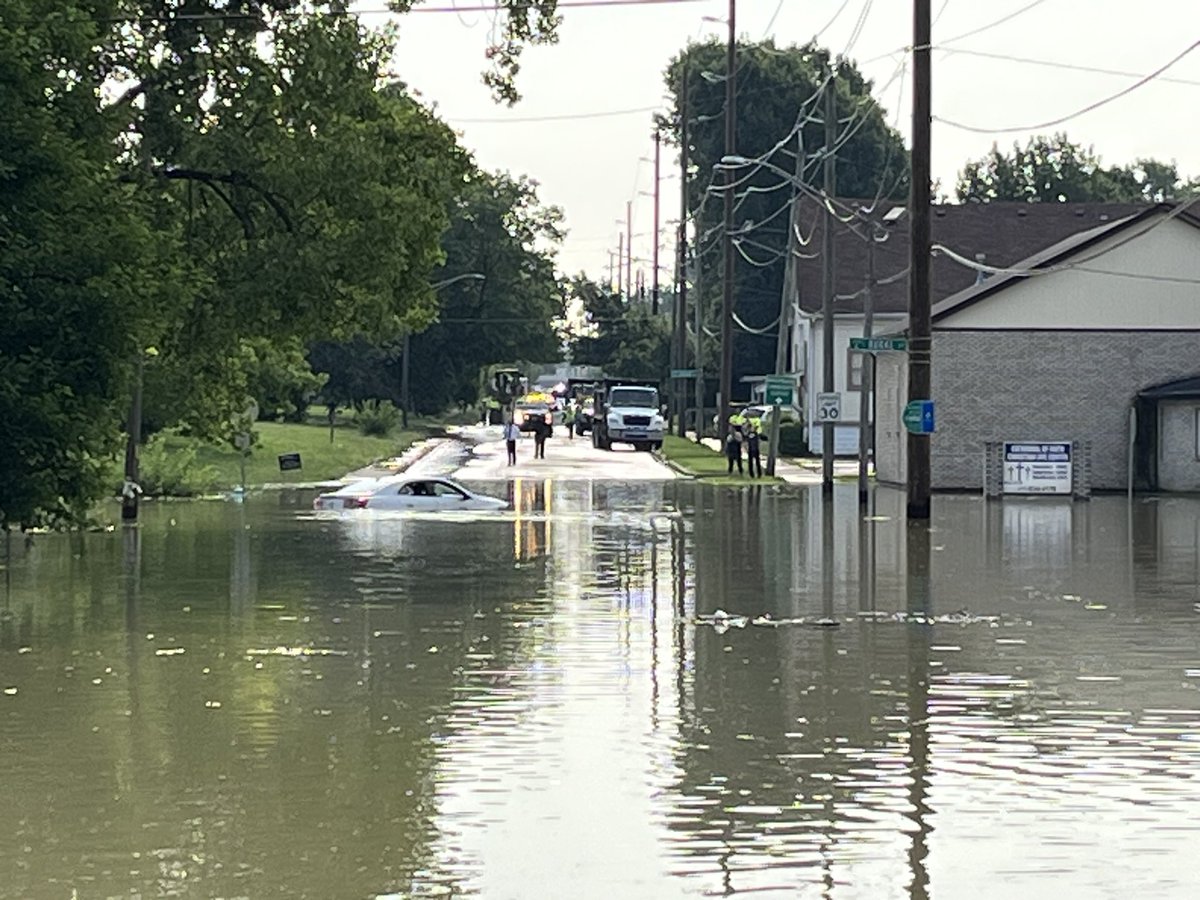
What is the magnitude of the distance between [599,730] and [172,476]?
36.6 metres

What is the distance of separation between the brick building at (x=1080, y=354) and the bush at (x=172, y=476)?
17.6 m

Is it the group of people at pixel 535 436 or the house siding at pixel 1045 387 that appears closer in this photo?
the house siding at pixel 1045 387

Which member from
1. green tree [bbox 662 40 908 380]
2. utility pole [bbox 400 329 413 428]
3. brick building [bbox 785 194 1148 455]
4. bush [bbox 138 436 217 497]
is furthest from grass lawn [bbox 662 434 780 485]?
green tree [bbox 662 40 908 380]

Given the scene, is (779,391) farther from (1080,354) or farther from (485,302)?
(485,302)

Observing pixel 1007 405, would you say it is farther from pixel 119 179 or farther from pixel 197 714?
pixel 197 714

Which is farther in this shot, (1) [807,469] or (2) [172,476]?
(1) [807,469]

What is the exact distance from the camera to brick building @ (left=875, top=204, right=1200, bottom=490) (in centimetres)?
5250

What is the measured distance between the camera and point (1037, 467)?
158ft

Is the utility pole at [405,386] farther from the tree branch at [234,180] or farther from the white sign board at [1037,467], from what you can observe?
the tree branch at [234,180]

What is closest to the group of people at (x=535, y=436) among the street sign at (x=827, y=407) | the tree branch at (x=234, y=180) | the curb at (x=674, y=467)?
the curb at (x=674, y=467)

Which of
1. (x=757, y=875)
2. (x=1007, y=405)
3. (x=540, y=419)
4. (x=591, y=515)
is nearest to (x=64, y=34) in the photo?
(x=757, y=875)

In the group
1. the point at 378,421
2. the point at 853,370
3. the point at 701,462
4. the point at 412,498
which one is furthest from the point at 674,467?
the point at 378,421

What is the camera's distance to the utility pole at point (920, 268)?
37.9m

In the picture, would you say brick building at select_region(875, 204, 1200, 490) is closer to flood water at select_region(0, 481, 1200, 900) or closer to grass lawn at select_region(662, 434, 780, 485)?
grass lawn at select_region(662, 434, 780, 485)
